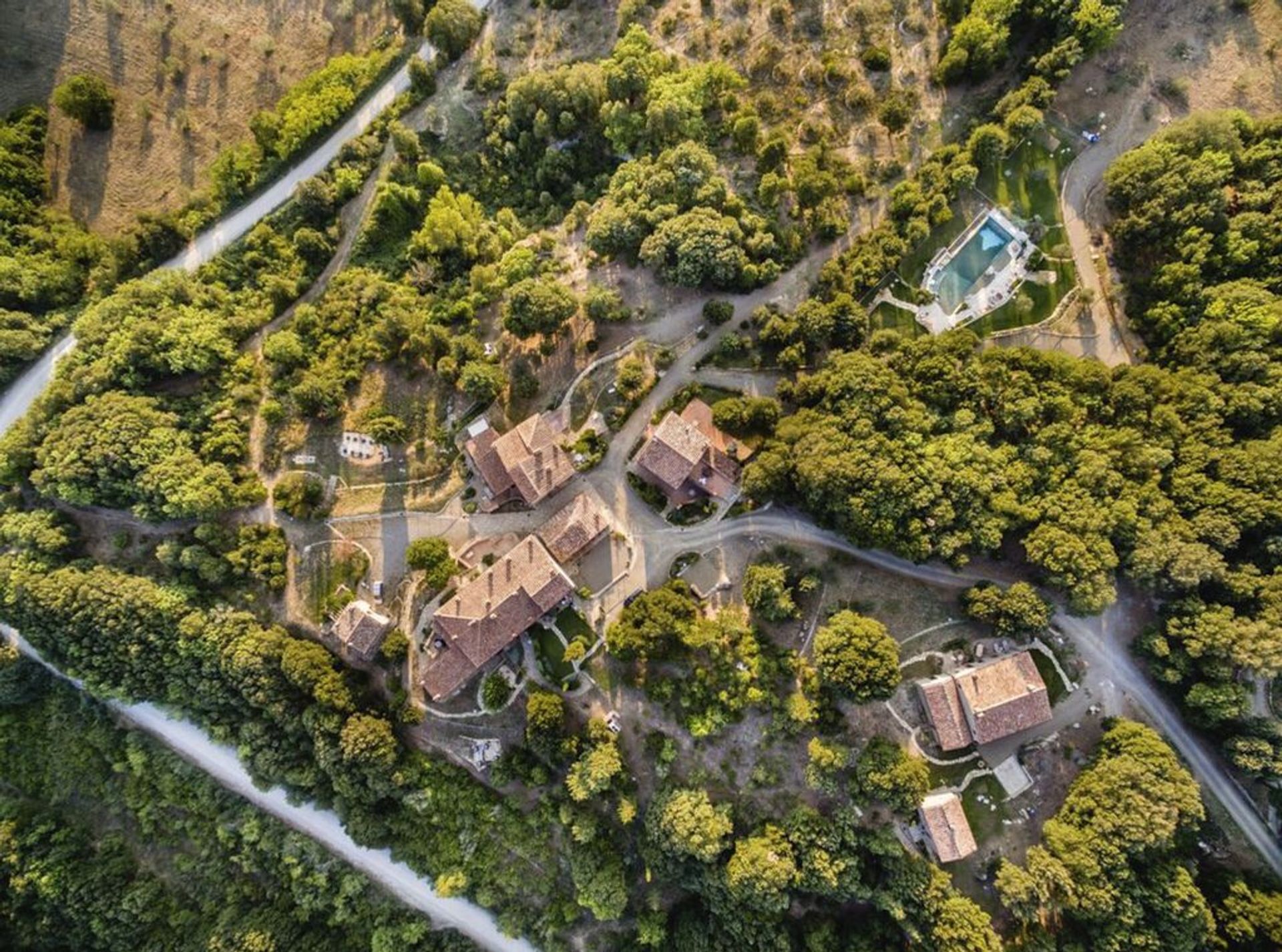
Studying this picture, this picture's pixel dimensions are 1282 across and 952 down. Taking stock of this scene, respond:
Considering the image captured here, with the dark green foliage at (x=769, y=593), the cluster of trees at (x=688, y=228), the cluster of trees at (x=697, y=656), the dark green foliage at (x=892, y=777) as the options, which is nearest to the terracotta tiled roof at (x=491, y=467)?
the cluster of trees at (x=697, y=656)

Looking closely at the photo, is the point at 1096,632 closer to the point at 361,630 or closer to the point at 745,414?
the point at 745,414

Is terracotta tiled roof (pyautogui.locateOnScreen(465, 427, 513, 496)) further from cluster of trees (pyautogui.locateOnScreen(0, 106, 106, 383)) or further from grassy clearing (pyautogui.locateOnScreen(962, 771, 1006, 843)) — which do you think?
cluster of trees (pyautogui.locateOnScreen(0, 106, 106, 383))

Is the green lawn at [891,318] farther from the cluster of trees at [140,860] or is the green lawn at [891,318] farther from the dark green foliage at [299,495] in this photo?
the cluster of trees at [140,860]

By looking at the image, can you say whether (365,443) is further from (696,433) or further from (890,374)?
(890,374)

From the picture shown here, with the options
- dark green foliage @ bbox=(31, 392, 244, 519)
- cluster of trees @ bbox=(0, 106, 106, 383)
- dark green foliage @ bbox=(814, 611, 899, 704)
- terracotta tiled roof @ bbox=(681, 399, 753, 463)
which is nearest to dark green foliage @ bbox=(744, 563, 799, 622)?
dark green foliage @ bbox=(814, 611, 899, 704)

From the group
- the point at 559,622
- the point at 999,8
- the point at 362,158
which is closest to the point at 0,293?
the point at 362,158

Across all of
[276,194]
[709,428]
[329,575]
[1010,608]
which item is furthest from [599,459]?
[276,194]
